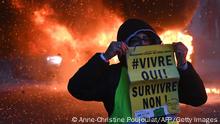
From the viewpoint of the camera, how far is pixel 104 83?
3494mm

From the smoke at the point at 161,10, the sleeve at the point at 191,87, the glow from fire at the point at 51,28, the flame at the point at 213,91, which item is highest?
the glow from fire at the point at 51,28

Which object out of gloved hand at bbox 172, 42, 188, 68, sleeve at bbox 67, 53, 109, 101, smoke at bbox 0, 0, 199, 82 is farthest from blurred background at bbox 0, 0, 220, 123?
gloved hand at bbox 172, 42, 188, 68

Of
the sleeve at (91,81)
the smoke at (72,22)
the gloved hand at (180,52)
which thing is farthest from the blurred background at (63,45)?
the gloved hand at (180,52)

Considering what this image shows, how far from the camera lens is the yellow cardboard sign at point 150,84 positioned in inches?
138

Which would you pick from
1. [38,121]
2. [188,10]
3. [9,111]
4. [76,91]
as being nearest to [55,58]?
[188,10]

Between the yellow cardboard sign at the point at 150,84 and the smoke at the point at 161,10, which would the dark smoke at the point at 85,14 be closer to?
the smoke at the point at 161,10

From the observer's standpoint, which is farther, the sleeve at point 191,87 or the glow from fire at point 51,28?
the glow from fire at point 51,28

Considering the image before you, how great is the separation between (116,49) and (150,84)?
0.41 metres

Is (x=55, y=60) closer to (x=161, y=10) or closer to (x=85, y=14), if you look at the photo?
(x=85, y=14)

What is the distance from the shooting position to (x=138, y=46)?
3.57 meters

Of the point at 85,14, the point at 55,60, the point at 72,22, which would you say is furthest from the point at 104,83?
the point at 55,60

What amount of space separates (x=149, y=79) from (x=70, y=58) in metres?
31.4

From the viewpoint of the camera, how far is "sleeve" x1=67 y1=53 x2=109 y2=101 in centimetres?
349

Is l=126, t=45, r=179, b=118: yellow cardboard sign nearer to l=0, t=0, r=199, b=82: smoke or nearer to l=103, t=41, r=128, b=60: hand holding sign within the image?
l=103, t=41, r=128, b=60: hand holding sign
